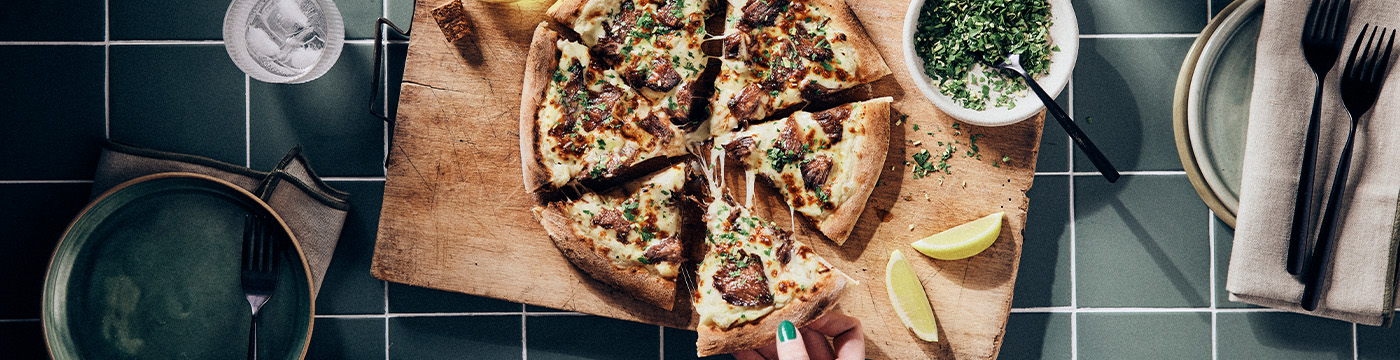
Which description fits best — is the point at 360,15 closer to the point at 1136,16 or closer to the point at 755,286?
the point at 755,286

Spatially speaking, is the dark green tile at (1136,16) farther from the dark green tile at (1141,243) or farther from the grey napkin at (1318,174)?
the dark green tile at (1141,243)

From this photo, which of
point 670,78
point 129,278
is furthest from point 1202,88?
point 129,278

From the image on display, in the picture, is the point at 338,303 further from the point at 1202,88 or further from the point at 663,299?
the point at 1202,88

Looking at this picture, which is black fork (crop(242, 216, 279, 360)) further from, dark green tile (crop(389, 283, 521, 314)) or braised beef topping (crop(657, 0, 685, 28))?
braised beef topping (crop(657, 0, 685, 28))

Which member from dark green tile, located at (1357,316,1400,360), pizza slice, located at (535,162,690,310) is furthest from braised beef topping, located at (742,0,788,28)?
dark green tile, located at (1357,316,1400,360)

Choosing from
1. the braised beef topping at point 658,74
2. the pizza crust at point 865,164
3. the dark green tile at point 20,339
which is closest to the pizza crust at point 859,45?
the pizza crust at point 865,164

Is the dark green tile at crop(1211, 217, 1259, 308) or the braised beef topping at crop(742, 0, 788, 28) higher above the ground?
the braised beef topping at crop(742, 0, 788, 28)
